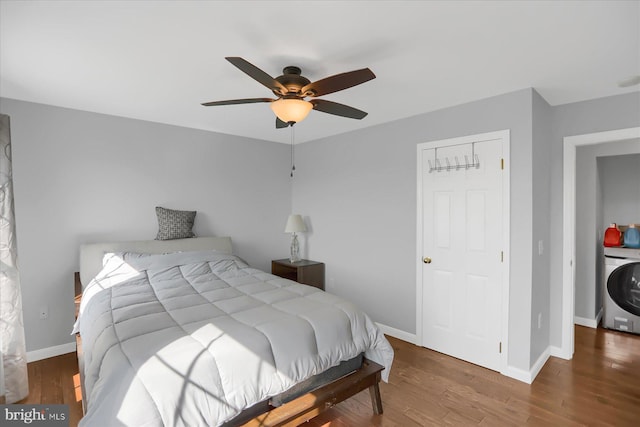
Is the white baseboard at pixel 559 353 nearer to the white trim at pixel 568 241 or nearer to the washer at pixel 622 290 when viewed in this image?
the white trim at pixel 568 241

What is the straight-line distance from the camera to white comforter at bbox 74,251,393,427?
4.78 ft

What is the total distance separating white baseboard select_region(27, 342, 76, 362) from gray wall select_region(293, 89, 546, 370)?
2944 mm

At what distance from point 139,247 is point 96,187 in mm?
766

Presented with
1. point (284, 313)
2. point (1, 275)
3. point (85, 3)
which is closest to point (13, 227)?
point (1, 275)

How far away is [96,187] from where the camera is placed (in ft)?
11.1

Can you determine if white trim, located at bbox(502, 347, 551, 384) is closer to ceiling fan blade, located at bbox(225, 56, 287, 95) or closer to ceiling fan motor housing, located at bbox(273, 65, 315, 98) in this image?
ceiling fan motor housing, located at bbox(273, 65, 315, 98)

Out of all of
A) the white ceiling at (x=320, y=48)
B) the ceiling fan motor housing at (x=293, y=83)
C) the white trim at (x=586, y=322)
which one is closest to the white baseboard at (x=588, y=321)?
the white trim at (x=586, y=322)

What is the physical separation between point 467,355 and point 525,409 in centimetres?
75

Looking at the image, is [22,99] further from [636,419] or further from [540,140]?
[636,419]

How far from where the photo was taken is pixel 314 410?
1976 mm

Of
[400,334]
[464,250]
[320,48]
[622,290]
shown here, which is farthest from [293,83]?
[622,290]

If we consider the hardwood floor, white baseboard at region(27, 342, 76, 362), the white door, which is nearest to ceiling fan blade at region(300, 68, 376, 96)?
the white door

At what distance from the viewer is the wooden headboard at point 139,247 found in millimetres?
3133

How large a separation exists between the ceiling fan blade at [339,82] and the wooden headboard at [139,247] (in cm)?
249
